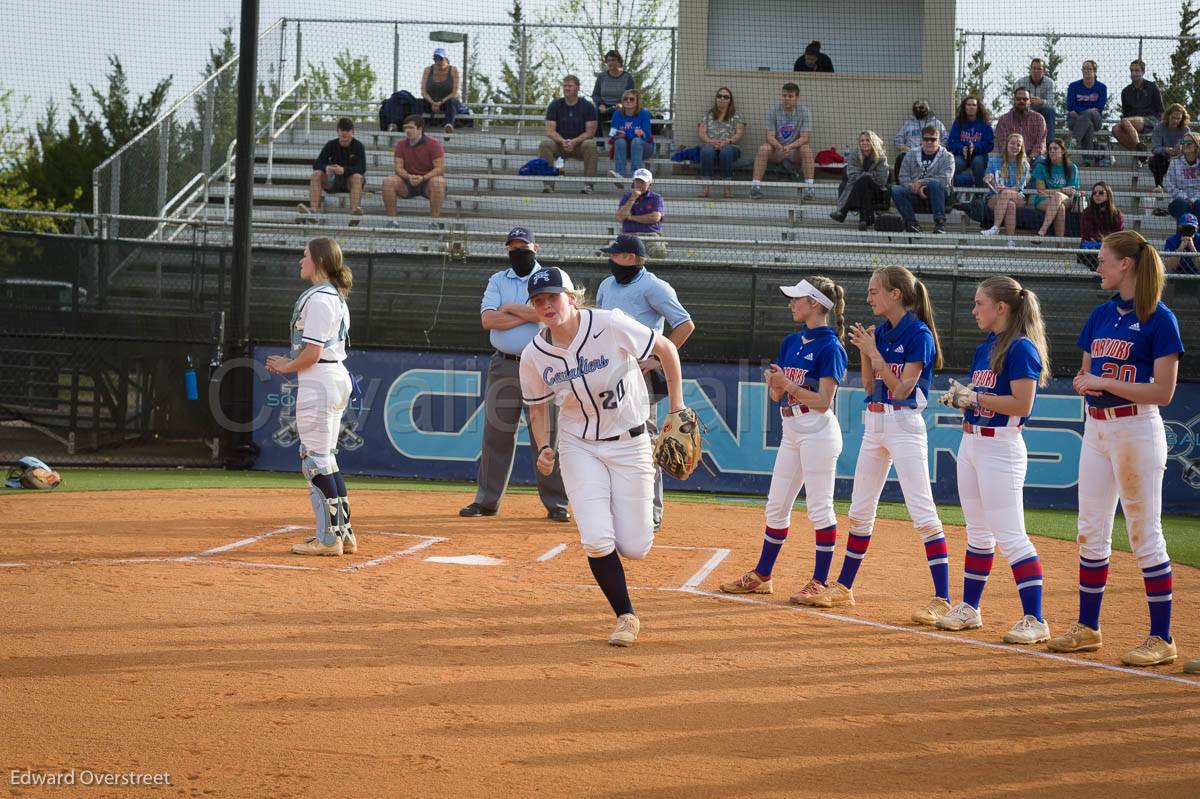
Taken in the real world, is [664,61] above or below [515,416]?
above

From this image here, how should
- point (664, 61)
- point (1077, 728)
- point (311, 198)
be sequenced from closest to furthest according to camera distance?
point (1077, 728) < point (311, 198) < point (664, 61)

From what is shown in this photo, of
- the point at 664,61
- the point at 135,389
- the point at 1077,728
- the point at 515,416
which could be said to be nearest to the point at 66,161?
the point at 664,61

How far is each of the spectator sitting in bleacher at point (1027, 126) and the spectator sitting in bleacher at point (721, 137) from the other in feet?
13.5

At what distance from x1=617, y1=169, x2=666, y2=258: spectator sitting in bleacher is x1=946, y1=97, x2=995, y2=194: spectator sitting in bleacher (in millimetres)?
5246

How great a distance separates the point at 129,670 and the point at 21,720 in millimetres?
747

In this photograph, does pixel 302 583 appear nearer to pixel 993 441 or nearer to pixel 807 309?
pixel 807 309

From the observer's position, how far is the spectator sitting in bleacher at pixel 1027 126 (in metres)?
17.8

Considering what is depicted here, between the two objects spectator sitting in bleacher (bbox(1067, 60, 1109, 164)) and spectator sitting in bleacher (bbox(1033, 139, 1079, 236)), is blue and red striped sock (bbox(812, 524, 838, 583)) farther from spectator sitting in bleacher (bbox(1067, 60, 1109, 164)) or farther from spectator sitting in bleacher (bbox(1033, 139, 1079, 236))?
spectator sitting in bleacher (bbox(1067, 60, 1109, 164))

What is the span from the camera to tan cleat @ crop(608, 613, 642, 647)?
595 cm

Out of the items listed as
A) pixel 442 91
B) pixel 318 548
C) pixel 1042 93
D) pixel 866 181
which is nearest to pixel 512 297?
pixel 318 548

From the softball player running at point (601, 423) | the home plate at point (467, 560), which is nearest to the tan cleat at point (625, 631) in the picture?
the softball player running at point (601, 423)

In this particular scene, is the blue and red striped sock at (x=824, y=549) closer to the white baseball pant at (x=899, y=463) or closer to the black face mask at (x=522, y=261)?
the white baseball pant at (x=899, y=463)

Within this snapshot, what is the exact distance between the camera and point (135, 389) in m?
13.9

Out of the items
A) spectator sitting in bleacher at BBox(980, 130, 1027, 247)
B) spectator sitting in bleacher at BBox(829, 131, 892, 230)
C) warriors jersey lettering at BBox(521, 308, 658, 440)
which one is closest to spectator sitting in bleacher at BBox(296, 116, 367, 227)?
spectator sitting in bleacher at BBox(829, 131, 892, 230)
